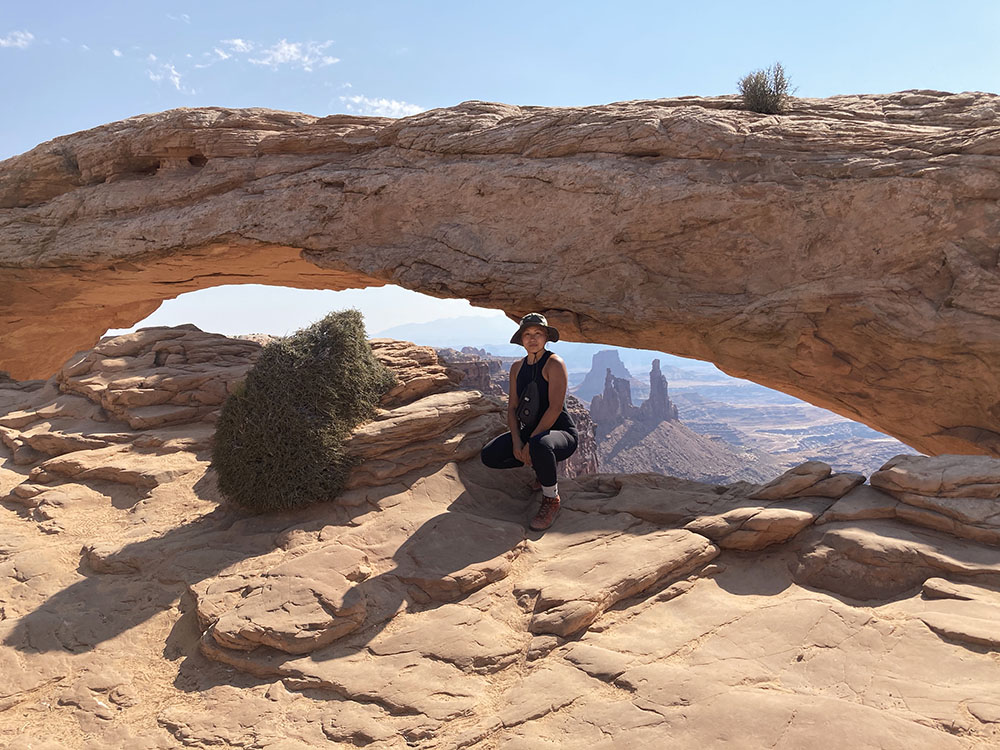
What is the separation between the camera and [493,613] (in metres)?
7.09

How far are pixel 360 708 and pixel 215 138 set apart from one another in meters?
15.1

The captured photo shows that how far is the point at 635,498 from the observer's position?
935cm

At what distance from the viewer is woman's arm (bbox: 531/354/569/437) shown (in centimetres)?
866

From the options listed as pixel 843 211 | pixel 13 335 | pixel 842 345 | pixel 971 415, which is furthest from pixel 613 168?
pixel 13 335

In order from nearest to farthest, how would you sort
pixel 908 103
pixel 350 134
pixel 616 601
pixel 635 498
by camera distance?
pixel 616 601 < pixel 635 498 < pixel 908 103 < pixel 350 134

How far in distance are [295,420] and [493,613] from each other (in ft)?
15.1

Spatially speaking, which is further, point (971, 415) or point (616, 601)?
point (971, 415)

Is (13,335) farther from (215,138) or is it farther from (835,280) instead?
(835,280)

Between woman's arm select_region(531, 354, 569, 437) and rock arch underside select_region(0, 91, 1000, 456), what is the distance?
175 inches

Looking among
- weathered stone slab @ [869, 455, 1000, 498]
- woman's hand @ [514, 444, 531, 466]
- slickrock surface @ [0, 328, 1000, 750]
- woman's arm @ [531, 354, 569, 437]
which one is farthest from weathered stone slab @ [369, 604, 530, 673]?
weathered stone slab @ [869, 455, 1000, 498]

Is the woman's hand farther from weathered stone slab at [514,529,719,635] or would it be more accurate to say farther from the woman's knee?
weathered stone slab at [514,529,719,635]

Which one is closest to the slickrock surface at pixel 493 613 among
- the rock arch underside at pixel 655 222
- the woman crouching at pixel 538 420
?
the woman crouching at pixel 538 420

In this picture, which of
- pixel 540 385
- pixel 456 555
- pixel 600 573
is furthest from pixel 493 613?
pixel 540 385

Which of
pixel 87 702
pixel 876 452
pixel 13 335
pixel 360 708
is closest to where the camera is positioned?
pixel 360 708
